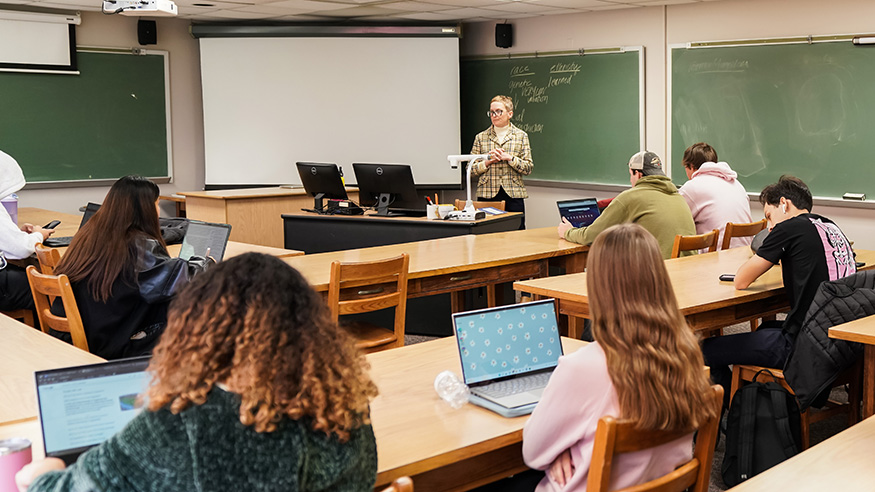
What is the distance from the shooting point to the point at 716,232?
452 centimetres

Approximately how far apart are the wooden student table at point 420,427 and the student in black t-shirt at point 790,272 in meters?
1.43

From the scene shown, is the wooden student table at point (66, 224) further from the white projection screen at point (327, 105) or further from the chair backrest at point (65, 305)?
the white projection screen at point (327, 105)

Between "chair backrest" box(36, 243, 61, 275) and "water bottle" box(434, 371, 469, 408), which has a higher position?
"chair backrest" box(36, 243, 61, 275)

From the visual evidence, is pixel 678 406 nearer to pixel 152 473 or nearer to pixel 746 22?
pixel 152 473

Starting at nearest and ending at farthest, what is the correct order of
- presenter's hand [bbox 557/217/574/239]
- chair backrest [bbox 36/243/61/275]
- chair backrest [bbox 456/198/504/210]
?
chair backrest [bbox 36/243/61/275] < presenter's hand [bbox 557/217/574/239] < chair backrest [bbox 456/198/504/210]

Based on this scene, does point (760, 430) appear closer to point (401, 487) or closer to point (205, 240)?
point (401, 487)

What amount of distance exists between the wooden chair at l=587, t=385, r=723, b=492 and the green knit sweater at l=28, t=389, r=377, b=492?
67 centimetres

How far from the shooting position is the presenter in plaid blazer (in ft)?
21.2

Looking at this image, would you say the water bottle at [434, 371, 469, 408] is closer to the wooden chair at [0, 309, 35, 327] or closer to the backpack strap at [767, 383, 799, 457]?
the backpack strap at [767, 383, 799, 457]

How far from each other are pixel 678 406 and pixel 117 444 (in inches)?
43.1

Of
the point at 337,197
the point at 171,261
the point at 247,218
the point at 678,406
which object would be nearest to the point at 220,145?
the point at 247,218

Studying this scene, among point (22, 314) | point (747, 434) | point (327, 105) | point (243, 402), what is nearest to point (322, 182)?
point (327, 105)

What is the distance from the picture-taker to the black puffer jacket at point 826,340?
2963 millimetres

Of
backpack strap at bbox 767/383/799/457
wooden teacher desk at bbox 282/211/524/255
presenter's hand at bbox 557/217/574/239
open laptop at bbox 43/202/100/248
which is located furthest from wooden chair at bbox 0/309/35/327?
backpack strap at bbox 767/383/799/457
